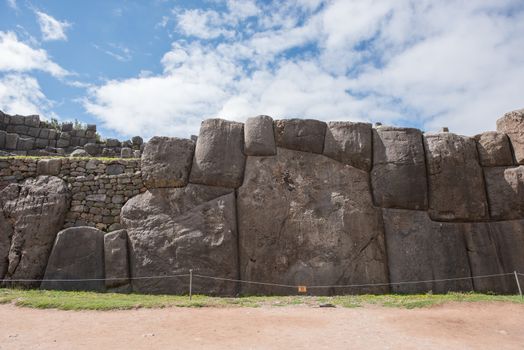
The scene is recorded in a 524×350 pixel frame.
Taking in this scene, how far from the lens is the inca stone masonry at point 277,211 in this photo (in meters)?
10.6

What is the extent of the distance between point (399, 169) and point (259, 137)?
4041 millimetres

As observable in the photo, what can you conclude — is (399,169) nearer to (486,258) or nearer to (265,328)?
(486,258)

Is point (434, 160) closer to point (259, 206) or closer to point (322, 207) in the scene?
point (322, 207)

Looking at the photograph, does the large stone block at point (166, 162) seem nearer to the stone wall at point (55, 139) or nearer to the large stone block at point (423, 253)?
the large stone block at point (423, 253)

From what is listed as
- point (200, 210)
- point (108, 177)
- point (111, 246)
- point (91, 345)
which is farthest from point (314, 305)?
point (108, 177)

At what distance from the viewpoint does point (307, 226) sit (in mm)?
11094

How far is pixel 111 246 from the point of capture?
422 inches

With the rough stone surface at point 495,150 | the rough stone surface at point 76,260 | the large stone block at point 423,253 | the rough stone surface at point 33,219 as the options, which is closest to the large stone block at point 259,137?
the large stone block at point 423,253

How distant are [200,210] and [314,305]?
3.94 metres

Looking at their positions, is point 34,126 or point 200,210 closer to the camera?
point 200,210

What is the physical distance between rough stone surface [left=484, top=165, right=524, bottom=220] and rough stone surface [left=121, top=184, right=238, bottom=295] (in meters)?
7.38

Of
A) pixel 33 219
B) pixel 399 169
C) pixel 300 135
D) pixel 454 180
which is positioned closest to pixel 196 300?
pixel 33 219

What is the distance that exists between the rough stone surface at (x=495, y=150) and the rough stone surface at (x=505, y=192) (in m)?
0.23

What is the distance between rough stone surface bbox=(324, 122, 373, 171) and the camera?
1176cm
